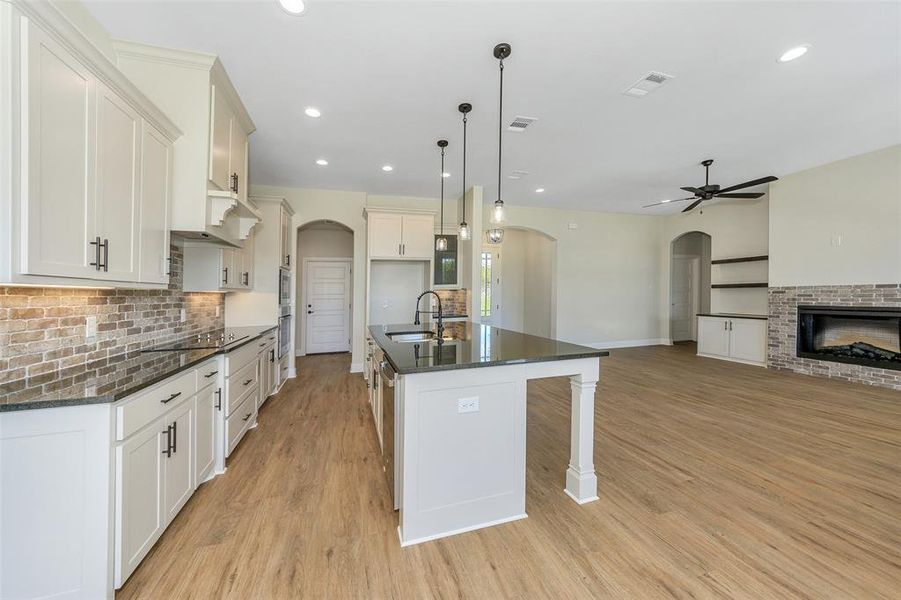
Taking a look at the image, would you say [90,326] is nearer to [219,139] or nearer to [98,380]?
[98,380]

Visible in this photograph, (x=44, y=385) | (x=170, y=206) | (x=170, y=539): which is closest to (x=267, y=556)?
(x=170, y=539)

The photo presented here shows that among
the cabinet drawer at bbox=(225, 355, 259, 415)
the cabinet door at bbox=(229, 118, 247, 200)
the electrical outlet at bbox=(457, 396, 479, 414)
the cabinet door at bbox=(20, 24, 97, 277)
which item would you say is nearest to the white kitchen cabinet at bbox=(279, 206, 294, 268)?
the cabinet door at bbox=(229, 118, 247, 200)

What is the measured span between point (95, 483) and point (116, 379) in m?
0.45

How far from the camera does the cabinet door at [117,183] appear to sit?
5.51 ft

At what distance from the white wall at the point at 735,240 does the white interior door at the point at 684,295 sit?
1495mm

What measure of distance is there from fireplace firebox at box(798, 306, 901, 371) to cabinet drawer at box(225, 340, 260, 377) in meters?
7.43

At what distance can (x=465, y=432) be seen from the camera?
187cm

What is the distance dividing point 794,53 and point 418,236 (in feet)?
14.1

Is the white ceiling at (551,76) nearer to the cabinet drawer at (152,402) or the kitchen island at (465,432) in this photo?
the kitchen island at (465,432)

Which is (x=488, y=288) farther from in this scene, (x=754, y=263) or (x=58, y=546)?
(x=58, y=546)

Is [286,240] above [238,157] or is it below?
below

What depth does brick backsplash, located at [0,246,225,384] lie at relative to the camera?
157 centimetres

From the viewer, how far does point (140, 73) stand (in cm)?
234

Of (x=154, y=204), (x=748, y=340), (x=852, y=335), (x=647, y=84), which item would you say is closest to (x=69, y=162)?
(x=154, y=204)
